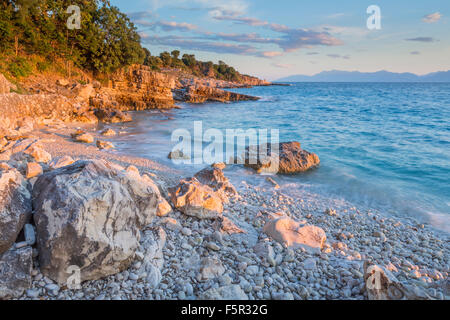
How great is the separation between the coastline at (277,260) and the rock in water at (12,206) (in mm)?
612

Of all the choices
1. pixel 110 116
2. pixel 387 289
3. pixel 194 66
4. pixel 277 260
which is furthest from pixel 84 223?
pixel 194 66

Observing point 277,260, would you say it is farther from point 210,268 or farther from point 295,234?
point 210,268

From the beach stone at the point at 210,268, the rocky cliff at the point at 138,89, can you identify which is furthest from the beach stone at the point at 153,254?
the rocky cliff at the point at 138,89

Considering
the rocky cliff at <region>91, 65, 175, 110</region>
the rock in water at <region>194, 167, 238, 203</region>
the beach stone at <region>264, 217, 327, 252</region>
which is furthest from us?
the rocky cliff at <region>91, 65, 175, 110</region>

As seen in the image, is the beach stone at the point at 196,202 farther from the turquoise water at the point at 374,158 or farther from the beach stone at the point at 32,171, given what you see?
the turquoise water at the point at 374,158

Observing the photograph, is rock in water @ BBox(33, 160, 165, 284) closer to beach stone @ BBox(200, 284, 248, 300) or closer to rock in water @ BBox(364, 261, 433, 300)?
beach stone @ BBox(200, 284, 248, 300)

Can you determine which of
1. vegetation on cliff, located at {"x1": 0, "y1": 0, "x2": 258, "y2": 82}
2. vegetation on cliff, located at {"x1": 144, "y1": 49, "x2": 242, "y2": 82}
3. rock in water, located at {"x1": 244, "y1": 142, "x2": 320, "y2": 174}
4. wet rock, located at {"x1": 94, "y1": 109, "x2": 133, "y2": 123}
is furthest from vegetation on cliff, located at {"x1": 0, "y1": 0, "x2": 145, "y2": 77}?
vegetation on cliff, located at {"x1": 144, "y1": 49, "x2": 242, "y2": 82}

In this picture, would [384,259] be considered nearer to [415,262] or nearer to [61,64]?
[415,262]

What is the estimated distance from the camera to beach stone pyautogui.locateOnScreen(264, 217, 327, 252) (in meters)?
4.43

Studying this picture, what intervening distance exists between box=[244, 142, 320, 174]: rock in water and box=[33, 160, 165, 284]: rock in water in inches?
251

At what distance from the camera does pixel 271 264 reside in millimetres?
3895

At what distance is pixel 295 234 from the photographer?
14.9 feet
